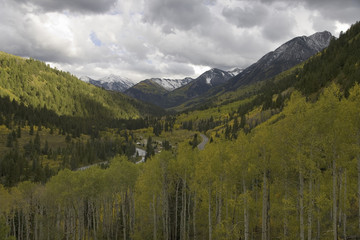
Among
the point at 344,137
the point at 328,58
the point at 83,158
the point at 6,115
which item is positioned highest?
the point at 328,58

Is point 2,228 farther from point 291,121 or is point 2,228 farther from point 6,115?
point 6,115

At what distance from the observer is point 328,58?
12344cm

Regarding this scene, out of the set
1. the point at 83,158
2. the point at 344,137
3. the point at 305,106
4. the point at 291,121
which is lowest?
the point at 83,158

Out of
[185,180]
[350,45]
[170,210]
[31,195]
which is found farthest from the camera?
[350,45]

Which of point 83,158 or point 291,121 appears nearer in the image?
point 291,121

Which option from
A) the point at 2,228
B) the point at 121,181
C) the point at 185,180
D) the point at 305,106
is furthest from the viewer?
the point at 121,181

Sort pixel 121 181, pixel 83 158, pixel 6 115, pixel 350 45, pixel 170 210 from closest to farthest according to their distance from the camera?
pixel 121 181 < pixel 170 210 < pixel 350 45 < pixel 83 158 < pixel 6 115

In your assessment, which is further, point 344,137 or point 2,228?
point 2,228

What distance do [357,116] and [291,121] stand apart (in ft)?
18.3

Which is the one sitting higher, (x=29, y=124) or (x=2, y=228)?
(x=29, y=124)

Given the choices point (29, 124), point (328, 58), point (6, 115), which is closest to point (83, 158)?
point (29, 124)

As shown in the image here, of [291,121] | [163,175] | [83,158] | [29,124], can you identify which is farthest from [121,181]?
[29,124]

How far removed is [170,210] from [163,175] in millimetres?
11003

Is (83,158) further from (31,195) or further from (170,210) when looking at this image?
(170,210)
